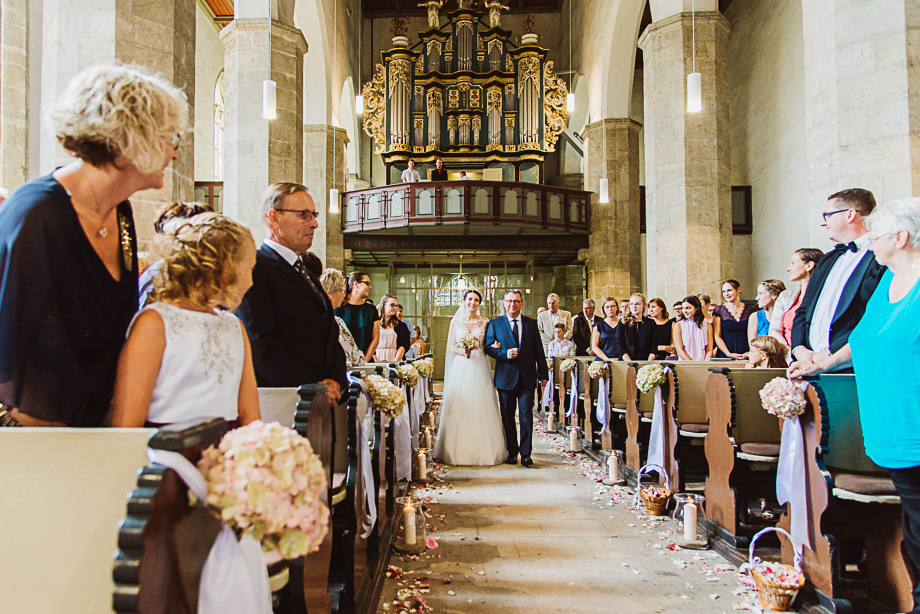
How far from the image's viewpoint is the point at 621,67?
14.5 meters

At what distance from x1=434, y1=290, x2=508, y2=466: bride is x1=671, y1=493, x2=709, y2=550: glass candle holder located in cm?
247

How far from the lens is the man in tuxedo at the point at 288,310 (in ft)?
8.77

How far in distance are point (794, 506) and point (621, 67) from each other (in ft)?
44.3

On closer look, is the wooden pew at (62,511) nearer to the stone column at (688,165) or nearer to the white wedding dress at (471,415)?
the white wedding dress at (471,415)

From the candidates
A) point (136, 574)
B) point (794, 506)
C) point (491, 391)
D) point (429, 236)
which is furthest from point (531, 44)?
point (136, 574)

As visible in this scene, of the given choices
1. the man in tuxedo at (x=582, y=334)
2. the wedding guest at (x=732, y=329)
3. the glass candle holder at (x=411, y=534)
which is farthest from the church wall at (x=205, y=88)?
the glass candle holder at (x=411, y=534)

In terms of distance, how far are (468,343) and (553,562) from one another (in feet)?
10.3

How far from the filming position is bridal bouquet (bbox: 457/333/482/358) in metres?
6.46

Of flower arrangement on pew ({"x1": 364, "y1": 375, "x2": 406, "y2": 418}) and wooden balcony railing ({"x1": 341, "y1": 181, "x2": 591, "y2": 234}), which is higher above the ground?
wooden balcony railing ({"x1": 341, "y1": 181, "x2": 591, "y2": 234})

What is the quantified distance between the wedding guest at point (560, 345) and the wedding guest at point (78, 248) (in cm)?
900

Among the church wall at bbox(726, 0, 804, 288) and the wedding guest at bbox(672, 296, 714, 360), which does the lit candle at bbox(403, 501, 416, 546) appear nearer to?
the wedding guest at bbox(672, 296, 714, 360)

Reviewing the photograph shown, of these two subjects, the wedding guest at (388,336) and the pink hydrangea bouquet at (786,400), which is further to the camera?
the wedding guest at (388,336)

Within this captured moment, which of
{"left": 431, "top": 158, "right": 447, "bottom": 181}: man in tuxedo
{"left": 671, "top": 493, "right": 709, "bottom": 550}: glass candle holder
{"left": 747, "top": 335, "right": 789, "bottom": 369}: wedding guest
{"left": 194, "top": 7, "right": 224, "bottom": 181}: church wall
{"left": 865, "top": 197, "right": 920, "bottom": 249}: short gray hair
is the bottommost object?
{"left": 671, "top": 493, "right": 709, "bottom": 550}: glass candle holder

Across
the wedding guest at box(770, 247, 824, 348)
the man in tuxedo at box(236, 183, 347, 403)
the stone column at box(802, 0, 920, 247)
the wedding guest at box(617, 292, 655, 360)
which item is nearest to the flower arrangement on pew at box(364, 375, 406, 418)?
the man in tuxedo at box(236, 183, 347, 403)
